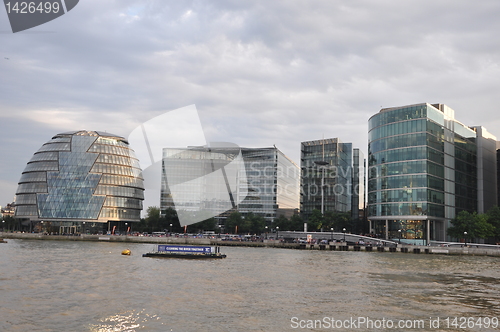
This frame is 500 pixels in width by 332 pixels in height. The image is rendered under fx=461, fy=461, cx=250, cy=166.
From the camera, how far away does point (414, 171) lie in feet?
385

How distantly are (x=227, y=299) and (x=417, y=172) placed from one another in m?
96.9

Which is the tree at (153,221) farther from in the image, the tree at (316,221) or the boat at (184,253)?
the boat at (184,253)

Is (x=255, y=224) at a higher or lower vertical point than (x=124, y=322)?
higher

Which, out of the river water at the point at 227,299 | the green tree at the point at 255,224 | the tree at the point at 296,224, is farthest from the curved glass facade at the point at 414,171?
the river water at the point at 227,299

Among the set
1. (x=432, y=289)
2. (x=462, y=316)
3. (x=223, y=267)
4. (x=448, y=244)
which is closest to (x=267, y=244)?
(x=448, y=244)

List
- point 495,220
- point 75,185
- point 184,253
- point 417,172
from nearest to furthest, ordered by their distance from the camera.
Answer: point 184,253, point 495,220, point 417,172, point 75,185

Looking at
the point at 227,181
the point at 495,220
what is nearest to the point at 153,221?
the point at 227,181

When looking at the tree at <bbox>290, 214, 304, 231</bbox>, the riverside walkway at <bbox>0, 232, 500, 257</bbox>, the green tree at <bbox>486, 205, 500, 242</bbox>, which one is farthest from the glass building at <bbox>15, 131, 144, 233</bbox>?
the green tree at <bbox>486, 205, 500, 242</bbox>

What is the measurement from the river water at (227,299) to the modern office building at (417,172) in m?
71.0

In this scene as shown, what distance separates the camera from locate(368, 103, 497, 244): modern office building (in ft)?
383

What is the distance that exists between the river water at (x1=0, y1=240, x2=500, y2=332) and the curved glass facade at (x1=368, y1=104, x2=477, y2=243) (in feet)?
234

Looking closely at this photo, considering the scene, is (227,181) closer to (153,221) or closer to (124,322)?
(153,221)

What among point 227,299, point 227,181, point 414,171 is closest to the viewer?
point 227,299

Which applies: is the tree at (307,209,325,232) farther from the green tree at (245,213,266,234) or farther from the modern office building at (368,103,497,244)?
the modern office building at (368,103,497,244)
